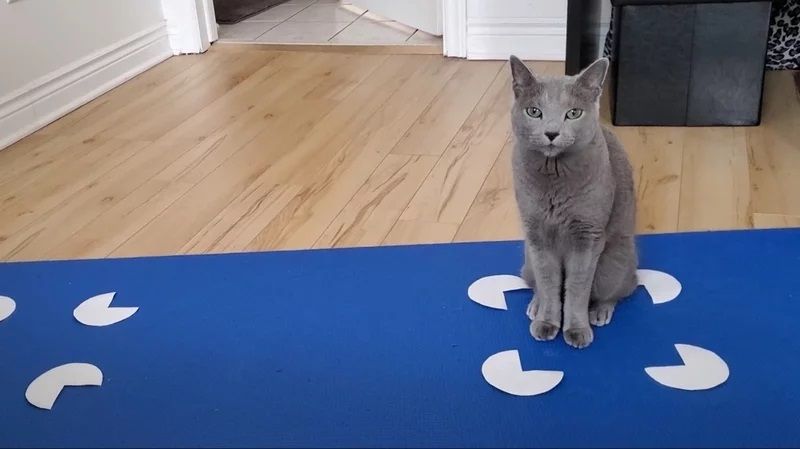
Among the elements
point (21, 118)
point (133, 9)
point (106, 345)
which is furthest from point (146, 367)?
point (133, 9)

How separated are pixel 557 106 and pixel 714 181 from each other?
0.99m

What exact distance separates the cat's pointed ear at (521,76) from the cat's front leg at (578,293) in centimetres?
30

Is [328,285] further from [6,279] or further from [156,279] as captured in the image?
[6,279]

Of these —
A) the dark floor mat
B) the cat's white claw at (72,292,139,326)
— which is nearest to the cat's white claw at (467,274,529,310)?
the cat's white claw at (72,292,139,326)

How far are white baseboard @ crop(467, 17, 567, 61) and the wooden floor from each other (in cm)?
7

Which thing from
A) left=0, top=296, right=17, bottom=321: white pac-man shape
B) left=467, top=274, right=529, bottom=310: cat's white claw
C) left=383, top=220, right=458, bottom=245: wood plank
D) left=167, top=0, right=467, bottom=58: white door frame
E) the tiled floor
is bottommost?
left=383, top=220, right=458, bottom=245: wood plank

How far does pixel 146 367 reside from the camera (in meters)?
1.52

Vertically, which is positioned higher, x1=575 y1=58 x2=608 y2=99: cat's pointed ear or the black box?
x1=575 y1=58 x2=608 y2=99: cat's pointed ear

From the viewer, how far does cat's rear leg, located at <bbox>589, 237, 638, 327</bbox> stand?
5.01 ft

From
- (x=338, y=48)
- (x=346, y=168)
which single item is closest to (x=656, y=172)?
(x=346, y=168)

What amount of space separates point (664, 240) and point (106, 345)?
118 cm

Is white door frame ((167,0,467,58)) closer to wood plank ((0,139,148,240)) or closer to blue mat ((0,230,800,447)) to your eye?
wood plank ((0,139,148,240))

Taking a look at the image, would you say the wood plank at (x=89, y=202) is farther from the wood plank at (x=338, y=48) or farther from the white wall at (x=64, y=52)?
the wood plank at (x=338, y=48)

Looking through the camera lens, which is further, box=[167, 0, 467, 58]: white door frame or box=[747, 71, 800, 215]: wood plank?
box=[167, 0, 467, 58]: white door frame
